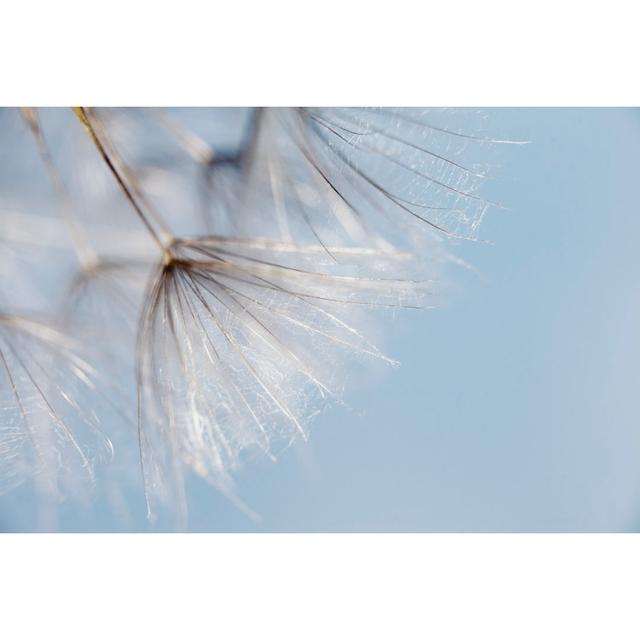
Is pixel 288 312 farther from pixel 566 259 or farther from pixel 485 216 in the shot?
pixel 566 259
